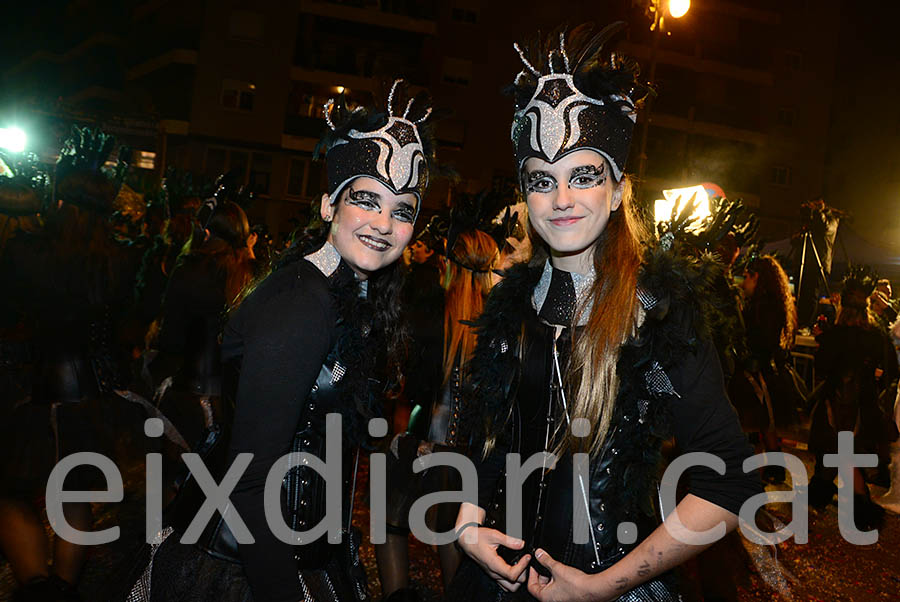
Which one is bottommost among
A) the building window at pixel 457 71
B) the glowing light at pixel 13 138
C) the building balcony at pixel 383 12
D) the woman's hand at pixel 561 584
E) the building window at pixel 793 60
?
the woman's hand at pixel 561 584

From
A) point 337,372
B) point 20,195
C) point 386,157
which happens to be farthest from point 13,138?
point 337,372


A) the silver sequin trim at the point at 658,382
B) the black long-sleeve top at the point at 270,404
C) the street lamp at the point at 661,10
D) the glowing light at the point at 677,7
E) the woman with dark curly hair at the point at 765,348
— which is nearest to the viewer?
the black long-sleeve top at the point at 270,404

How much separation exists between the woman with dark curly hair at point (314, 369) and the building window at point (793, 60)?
34.7 metres

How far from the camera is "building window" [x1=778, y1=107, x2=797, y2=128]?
102 ft

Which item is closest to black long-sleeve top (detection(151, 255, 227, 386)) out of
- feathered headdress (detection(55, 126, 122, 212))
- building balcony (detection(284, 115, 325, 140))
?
feathered headdress (detection(55, 126, 122, 212))

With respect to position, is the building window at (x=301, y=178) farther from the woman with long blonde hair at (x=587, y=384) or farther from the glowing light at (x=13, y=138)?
the woman with long blonde hair at (x=587, y=384)

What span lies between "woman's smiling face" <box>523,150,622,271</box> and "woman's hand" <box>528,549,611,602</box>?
2.99ft

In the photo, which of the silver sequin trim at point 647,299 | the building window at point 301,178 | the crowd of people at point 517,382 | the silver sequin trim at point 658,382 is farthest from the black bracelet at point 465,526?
the building window at point 301,178

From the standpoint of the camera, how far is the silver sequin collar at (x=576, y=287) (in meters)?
2.00

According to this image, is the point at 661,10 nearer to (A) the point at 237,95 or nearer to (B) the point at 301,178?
(B) the point at 301,178

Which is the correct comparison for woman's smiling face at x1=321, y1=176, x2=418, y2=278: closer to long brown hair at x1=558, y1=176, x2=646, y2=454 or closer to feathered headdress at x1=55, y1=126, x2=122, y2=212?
long brown hair at x1=558, y1=176, x2=646, y2=454

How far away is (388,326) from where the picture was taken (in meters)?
2.53

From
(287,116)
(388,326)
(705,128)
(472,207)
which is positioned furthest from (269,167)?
(388,326)

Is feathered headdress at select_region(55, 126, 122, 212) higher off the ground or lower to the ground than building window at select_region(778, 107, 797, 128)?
lower
